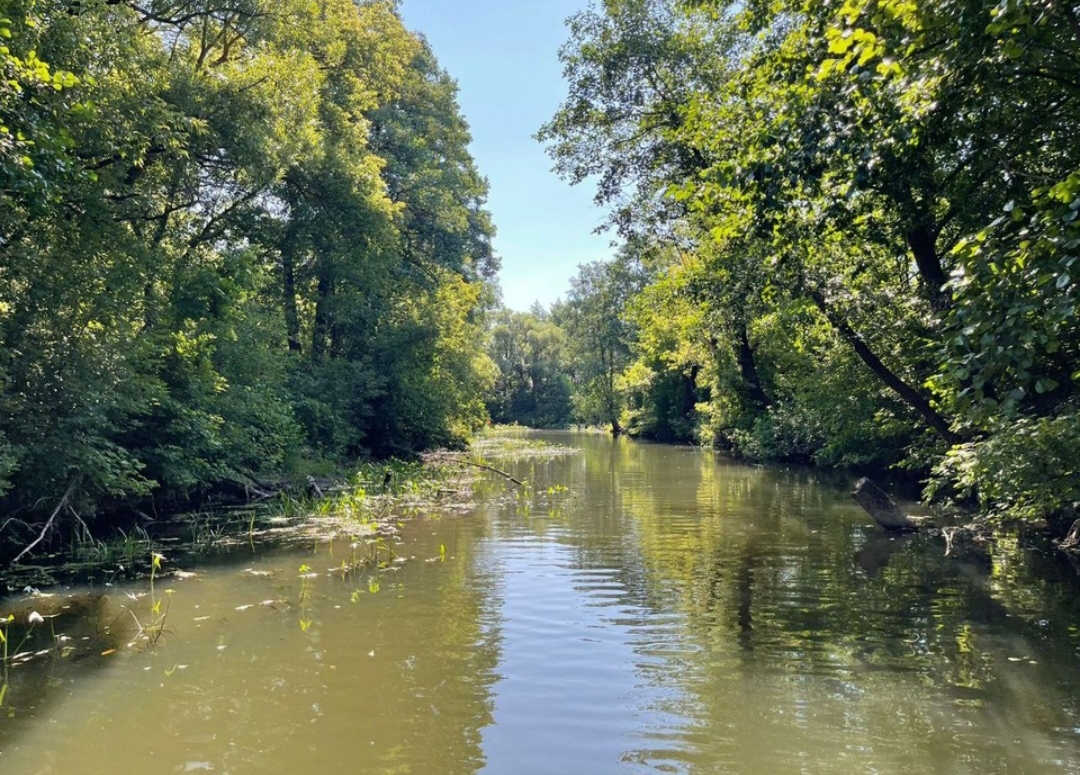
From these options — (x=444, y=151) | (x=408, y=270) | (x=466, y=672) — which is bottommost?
(x=466, y=672)

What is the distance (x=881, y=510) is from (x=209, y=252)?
15.7 m

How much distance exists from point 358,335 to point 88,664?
1990 cm

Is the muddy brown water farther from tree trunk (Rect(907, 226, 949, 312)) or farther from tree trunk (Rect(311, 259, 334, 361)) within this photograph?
tree trunk (Rect(311, 259, 334, 361))

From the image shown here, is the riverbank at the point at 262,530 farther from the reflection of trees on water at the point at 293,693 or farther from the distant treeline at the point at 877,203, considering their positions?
the distant treeline at the point at 877,203

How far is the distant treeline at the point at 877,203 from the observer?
516cm

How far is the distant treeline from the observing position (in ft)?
16.9

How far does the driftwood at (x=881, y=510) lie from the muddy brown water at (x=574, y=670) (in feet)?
5.76

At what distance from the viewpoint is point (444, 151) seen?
32219 mm

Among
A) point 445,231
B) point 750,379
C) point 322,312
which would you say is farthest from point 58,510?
point 750,379

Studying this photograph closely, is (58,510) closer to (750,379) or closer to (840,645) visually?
(840,645)

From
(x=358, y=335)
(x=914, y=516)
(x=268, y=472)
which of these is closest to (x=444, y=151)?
(x=358, y=335)

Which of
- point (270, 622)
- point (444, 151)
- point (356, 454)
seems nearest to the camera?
point (270, 622)

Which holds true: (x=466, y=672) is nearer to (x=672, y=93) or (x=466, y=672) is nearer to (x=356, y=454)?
(x=672, y=93)

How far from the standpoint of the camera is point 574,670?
578cm
